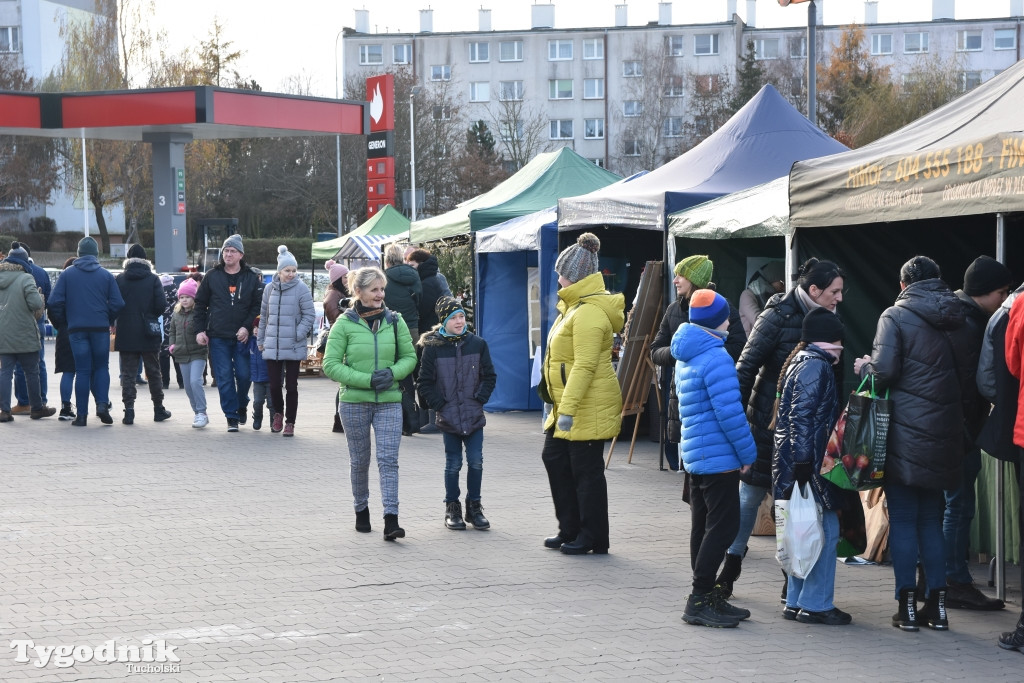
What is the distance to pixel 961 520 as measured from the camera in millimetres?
6625

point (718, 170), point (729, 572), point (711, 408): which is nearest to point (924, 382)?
point (711, 408)

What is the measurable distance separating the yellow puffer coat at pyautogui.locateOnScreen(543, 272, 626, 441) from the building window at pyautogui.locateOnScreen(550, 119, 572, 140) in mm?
78615

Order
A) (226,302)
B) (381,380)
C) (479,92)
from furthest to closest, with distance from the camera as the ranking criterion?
(479,92)
(226,302)
(381,380)

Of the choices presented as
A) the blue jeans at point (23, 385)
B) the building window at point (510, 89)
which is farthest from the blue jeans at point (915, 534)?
the building window at point (510, 89)

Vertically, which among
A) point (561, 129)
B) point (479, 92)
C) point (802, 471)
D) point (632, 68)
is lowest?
point (802, 471)

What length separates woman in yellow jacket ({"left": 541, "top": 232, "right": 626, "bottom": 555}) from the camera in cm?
728

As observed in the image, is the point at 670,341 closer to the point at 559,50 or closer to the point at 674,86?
the point at 674,86

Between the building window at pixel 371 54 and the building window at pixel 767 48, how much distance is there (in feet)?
85.4

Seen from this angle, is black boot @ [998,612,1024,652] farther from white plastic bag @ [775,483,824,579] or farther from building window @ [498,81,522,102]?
building window @ [498,81,522,102]

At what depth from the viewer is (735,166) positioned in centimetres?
1185

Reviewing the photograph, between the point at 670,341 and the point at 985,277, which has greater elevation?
the point at 985,277

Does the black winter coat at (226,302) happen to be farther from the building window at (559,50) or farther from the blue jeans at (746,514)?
the building window at (559,50)

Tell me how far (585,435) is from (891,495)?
1.93 meters

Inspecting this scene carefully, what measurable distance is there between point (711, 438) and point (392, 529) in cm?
274
